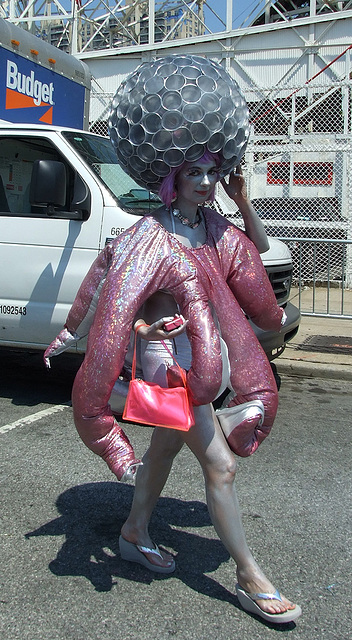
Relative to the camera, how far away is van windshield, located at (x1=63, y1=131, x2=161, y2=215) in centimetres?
545

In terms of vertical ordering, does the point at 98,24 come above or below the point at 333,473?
above

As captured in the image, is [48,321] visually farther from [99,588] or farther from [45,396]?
[99,588]

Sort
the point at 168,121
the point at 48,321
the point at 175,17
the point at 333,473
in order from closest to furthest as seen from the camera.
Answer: the point at 168,121 → the point at 333,473 → the point at 48,321 → the point at 175,17

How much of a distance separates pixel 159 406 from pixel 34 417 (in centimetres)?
302

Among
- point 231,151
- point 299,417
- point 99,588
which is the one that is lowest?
point 99,588

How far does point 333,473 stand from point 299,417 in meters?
1.25

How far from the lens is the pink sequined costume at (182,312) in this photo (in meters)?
2.53

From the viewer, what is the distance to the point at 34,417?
5.24 meters

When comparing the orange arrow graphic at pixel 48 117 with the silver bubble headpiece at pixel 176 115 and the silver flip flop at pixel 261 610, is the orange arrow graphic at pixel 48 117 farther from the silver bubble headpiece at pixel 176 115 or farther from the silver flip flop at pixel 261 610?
the silver flip flop at pixel 261 610

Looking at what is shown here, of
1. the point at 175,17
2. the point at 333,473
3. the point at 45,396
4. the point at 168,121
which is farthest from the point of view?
the point at 175,17

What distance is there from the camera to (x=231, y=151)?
8.75ft

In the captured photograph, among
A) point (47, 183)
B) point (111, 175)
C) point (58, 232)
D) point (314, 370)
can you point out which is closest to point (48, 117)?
point (111, 175)

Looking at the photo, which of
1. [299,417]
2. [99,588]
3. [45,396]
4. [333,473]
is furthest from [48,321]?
[99,588]

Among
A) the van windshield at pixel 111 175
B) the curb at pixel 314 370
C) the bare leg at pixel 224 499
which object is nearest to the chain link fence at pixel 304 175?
the curb at pixel 314 370
